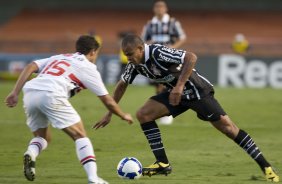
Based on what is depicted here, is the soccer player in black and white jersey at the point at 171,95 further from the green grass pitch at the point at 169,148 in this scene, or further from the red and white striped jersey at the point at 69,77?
the red and white striped jersey at the point at 69,77

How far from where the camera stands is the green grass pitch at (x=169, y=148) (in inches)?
399

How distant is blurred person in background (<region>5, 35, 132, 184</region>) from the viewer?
888 centimetres

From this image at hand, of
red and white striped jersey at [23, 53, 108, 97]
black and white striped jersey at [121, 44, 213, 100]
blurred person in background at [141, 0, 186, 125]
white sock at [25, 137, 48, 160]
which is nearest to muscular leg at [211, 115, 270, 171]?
black and white striped jersey at [121, 44, 213, 100]

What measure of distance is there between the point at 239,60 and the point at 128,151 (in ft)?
54.2

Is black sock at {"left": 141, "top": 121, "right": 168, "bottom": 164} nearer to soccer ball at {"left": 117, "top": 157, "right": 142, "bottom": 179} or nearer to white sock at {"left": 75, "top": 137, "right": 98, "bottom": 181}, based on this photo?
soccer ball at {"left": 117, "top": 157, "right": 142, "bottom": 179}

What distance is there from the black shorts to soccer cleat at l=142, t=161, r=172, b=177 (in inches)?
27.5

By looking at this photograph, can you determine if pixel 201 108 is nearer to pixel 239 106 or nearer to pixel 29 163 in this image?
pixel 29 163

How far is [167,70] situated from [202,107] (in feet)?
2.18

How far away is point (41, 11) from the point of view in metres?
46.1

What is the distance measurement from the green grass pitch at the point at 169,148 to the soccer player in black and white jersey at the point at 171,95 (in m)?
0.35

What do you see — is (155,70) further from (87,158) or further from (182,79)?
(87,158)

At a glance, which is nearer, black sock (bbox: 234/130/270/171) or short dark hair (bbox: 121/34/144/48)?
short dark hair (bbox: 121/34/144/48)

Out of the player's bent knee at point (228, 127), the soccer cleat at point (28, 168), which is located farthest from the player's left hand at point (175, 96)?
the soccer cleat at point (28, 168)

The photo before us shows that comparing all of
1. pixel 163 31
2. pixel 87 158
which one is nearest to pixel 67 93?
pixel 87 158
